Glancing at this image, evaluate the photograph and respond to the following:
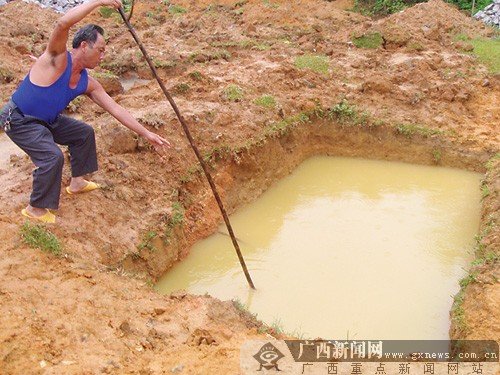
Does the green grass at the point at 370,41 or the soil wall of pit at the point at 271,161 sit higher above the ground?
the green grass at the point at 370,41

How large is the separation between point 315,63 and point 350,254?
15.6 feet

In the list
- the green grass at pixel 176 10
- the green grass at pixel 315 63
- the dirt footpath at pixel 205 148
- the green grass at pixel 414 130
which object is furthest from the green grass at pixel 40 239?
the green grass at pixel 176 10

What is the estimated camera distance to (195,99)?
24.0 ft

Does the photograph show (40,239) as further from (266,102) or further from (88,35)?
(266,102)

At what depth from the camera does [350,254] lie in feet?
18.6

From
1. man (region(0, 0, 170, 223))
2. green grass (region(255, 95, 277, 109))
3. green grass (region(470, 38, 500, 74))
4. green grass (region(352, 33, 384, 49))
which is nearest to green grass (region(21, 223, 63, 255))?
man (region(0, 0, 170, 223))

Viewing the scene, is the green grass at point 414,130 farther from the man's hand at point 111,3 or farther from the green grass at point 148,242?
the man's hand at point 111,3

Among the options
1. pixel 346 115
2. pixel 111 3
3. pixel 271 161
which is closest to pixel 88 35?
pixel 111 3

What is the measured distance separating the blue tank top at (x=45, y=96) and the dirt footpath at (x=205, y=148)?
38.2 inches

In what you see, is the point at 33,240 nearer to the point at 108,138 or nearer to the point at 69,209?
the point at 69,209

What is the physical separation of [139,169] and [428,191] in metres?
4.20

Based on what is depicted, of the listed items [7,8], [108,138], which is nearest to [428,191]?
[108,138]

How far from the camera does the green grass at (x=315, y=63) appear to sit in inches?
357

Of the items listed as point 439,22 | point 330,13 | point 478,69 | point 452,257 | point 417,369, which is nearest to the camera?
point 417,369
